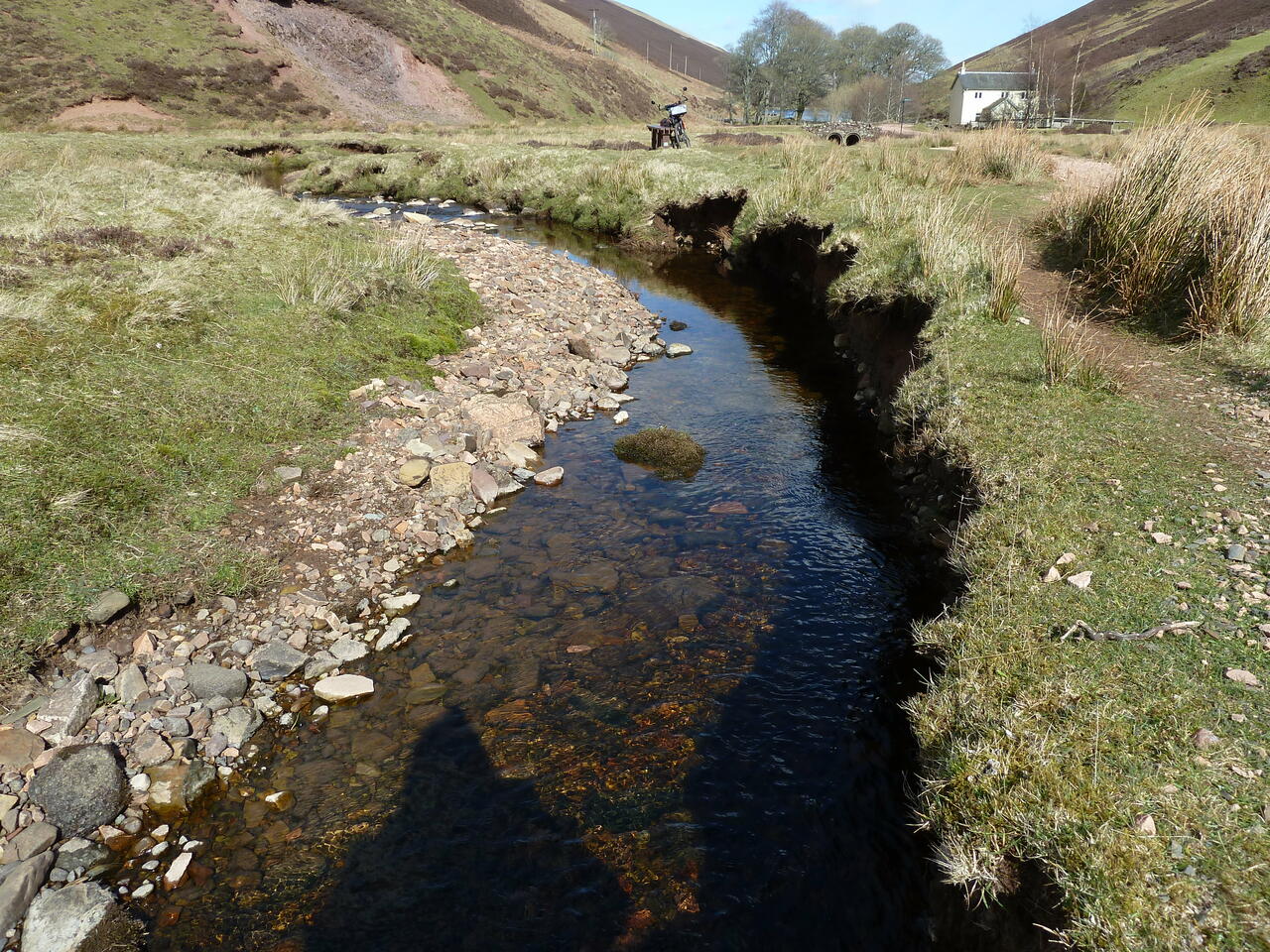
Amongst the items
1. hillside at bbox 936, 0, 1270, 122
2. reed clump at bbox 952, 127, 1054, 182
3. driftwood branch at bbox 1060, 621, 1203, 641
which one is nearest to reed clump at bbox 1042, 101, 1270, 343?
driftwood branch at bbox 1060, 621, 1203, 641

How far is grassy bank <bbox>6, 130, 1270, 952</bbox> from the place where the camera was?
301cm

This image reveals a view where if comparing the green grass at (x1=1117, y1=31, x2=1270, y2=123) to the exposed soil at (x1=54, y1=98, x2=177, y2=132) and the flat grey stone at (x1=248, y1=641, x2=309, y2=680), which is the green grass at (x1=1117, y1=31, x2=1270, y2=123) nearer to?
the flat grey stone at (x1=248, y1=641, x2=309, y2=680)

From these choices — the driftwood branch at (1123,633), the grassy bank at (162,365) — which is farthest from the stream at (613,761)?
the grassy bank at (162,365)

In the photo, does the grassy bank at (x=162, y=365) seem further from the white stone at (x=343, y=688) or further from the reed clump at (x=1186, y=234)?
the reed clump at (x=1186, y=234)

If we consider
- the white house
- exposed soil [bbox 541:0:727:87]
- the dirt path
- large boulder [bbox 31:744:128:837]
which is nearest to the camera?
large boulder [bbox 31:744:128:837]

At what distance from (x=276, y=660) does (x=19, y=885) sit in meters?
2.03

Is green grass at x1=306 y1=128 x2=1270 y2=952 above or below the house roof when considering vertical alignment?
below

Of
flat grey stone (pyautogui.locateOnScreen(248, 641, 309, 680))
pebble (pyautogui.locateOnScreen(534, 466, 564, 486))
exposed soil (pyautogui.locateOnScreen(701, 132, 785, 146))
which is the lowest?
flat grey stone (pyautogui.locateOnScreen(248, 641, 309, 680))

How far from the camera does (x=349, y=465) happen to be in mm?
7938

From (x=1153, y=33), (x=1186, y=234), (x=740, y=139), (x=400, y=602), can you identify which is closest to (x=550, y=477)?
(x=400, y=602)

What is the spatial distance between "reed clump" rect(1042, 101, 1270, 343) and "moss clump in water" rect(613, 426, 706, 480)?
237 inches

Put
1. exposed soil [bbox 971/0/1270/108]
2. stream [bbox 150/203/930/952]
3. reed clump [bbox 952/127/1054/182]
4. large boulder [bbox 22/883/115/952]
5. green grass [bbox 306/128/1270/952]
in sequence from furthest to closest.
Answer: exposed soil [bbox 971/0/1270/108] < reed clump [bbox 952/127/1054/182] < stream [bbox 150/203/930/952] < large boulder [bbox 22/883/115/952] < green grass [bbox 306/128/1270/952]

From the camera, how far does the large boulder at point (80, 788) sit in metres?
4.25

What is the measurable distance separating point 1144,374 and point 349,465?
8983 mm
